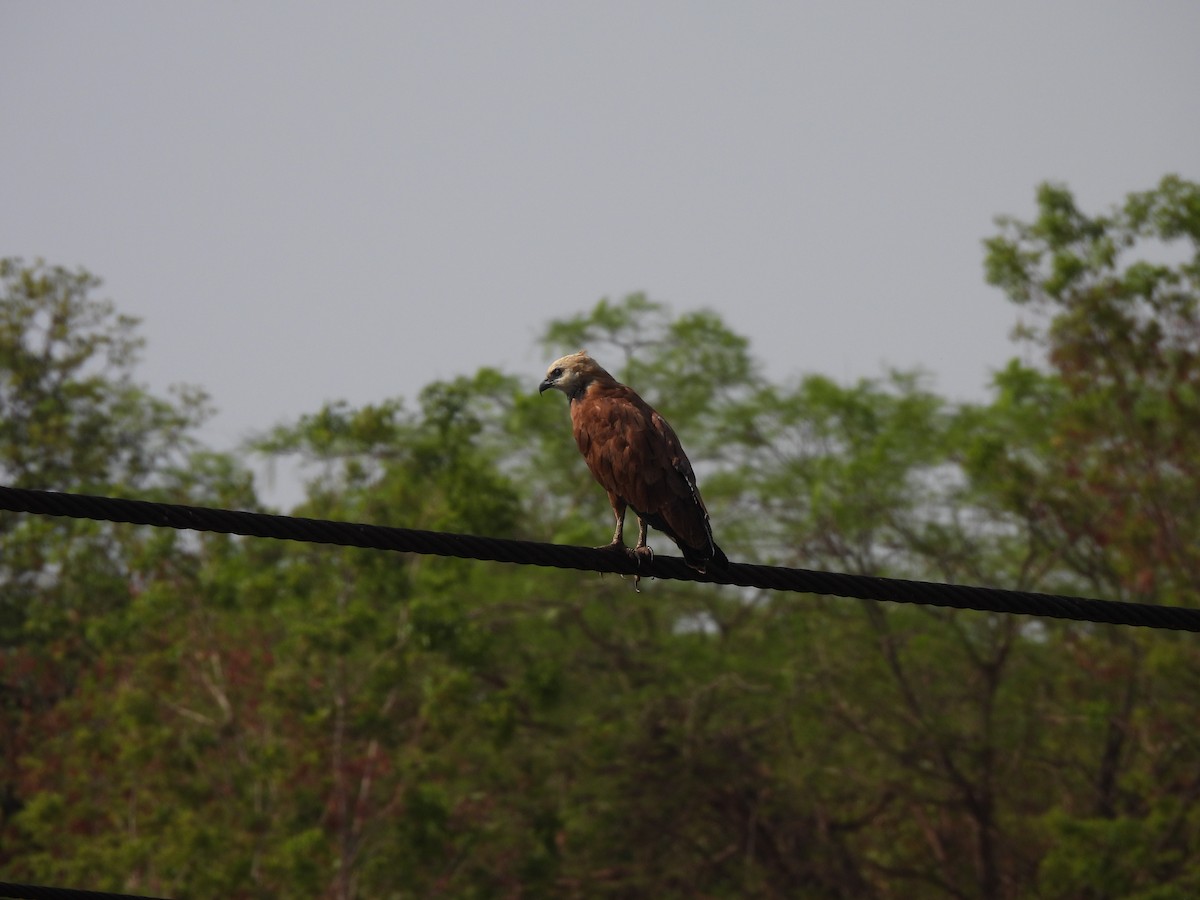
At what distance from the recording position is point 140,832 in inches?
570

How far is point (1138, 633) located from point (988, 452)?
8.29ft

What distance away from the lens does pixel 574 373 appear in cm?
578

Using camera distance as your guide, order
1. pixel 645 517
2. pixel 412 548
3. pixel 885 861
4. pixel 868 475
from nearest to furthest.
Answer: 1. pixel 412 548
2. pixel 645 517
3. pixel 868 475
4. pixel 885 861

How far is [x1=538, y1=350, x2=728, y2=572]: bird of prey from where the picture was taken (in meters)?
4.61

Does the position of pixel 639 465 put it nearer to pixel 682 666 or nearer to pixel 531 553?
pixel 531 553

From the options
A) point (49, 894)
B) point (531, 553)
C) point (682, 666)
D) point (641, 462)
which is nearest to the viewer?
point (49, 894)

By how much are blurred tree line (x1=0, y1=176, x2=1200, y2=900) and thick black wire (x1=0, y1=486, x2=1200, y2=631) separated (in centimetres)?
1036

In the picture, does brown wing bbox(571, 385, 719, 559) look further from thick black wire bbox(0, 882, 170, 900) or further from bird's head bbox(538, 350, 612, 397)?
thick black wire bbox(0, 882, 170, 900)

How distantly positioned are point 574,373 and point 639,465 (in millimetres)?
948

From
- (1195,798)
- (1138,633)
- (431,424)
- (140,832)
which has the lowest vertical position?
(140,832)

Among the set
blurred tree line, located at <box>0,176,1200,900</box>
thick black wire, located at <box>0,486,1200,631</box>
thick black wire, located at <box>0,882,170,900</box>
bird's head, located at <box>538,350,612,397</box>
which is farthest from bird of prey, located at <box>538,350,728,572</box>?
blurred tree line, located at <box>0,176,1200,900</box>

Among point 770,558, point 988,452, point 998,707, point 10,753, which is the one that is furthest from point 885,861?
point 10,753

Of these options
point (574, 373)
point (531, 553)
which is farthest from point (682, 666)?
point (531, 553)

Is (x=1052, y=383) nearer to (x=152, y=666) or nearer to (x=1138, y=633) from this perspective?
(x=1138, y=633)
